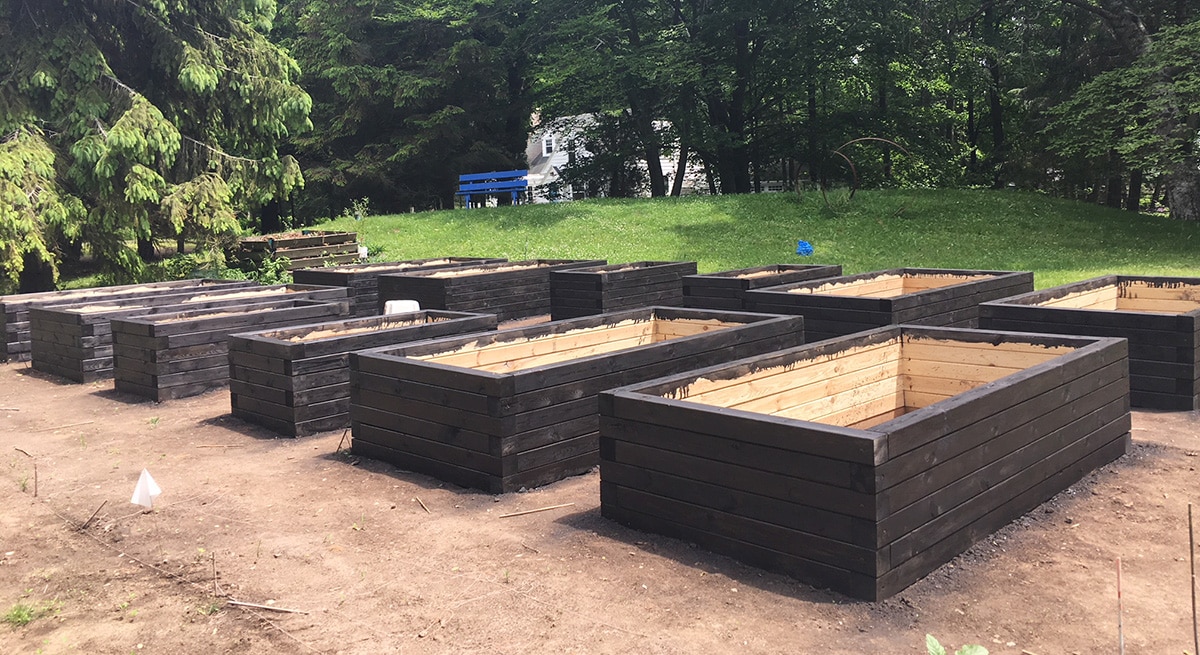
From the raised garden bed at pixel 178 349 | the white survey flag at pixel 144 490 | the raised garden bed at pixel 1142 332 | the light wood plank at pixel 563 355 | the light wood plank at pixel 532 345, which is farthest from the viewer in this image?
the raised garden bed at pixel 178 349

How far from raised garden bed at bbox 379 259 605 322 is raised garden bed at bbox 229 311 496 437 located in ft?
17.6

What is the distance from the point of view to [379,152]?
39.5 m

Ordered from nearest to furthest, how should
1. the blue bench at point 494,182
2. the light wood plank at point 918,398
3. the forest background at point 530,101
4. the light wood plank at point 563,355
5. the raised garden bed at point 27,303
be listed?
the light wood plank at point 918,398 < the light wood plank at point 563,355 < the raised garden bed at point 27,303 < the forest background at point 530,101 < the blue bench at point 494,182

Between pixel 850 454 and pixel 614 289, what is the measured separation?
10.8 m

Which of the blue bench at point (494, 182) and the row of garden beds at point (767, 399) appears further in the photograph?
the blue bench at point (494, 182)

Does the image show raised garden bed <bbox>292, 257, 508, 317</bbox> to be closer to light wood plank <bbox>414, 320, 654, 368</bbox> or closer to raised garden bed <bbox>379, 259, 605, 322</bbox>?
raised garden bed <bbox>379, 259, 605, 322</bbox>

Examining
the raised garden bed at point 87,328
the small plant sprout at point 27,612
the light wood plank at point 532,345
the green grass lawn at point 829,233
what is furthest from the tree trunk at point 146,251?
the small plant sprout at point 27,612

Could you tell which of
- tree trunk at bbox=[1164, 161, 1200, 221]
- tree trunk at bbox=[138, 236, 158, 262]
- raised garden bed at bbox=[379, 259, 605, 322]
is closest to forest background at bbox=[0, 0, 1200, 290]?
tree trunk at bbox=[1164, 161, 1200, 221]

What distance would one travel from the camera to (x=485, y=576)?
545 cm

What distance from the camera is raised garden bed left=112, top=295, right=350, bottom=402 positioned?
11062mm

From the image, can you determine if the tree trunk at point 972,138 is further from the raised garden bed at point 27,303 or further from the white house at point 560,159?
the raised garden bed at point 27,303

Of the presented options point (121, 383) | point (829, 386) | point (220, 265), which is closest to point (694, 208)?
point (220, 265)

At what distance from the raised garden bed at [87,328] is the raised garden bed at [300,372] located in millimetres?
3944

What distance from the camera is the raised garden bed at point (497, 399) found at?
23.0 ft
